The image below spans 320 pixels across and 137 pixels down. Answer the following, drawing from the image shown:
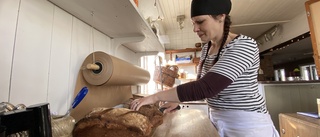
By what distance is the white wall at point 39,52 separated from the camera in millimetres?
417

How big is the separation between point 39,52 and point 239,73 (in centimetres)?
63

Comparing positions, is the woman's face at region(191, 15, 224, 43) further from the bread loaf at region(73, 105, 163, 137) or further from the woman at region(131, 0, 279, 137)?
the bread loaf at region(73, 105, 163, 137)

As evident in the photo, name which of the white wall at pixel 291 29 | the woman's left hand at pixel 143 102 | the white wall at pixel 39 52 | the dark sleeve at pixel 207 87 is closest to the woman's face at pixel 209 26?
the dark sleeve at pixel 207 87

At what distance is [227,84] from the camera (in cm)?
51

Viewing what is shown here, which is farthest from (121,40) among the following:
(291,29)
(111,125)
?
(291,29)

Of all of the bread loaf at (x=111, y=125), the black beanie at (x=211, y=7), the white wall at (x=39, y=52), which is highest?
the black beanie at (x=211, y=7)

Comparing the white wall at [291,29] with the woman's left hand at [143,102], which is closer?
the woman's left hand at [143,102]

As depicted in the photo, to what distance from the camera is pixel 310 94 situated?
2.12 metres

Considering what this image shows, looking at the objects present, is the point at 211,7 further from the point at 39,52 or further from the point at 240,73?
the point at 39,52

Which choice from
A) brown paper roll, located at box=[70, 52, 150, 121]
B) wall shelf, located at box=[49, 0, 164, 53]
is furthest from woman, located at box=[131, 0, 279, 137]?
wall shelf, located at box=[49, 0, 164, 53]

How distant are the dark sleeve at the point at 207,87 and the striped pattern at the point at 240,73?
0.02 meters

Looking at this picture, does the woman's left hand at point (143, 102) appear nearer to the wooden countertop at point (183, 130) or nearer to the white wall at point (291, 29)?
the wooden countertop at point (183, 130)

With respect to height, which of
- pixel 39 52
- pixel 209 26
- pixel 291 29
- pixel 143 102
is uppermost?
pixel 291 29

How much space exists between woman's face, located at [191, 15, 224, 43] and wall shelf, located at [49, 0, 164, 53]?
24 centimetres
